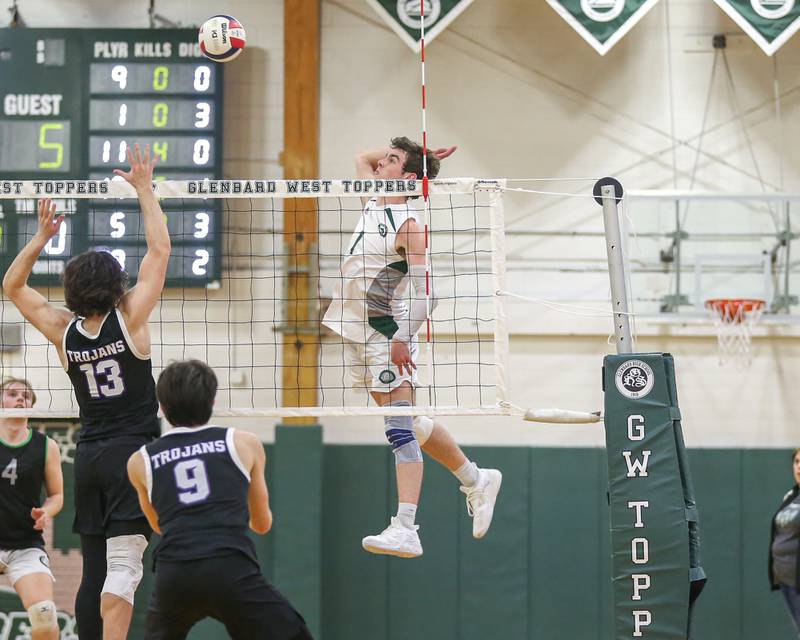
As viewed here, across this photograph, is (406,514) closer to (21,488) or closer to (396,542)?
(396,542)

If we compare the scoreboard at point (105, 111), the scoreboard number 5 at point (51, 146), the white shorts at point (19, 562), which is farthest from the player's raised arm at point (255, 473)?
the scoreboard number 5 at point (51, 146)

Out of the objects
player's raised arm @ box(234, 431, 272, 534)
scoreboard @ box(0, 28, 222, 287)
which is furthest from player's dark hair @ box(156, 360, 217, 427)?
scoreboard @ box(0, 28, 222, 287)

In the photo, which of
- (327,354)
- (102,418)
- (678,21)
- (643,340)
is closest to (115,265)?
(102,418)

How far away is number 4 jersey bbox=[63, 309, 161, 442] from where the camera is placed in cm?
448

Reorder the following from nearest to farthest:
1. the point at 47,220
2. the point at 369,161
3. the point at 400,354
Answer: the point at 47,220, the point at 400,354, the point at 369,161

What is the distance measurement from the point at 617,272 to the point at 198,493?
114 inches

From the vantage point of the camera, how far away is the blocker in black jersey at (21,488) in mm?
6242

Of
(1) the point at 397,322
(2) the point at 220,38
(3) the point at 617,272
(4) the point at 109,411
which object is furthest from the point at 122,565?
(2) the point at 220,38

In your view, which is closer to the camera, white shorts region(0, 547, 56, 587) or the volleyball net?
white shorts region(0, 547, 56, 587)

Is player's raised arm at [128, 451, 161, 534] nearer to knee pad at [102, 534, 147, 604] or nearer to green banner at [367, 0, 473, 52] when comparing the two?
knee pad at [102, 534, 147, 604]

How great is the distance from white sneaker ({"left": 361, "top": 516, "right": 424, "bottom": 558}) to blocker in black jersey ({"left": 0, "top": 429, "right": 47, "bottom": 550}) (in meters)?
2.15

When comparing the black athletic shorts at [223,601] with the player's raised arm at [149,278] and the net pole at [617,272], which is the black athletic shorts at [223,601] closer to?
the player's raised arm at [149,278]

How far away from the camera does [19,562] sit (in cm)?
625

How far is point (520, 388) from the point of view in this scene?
967cm
